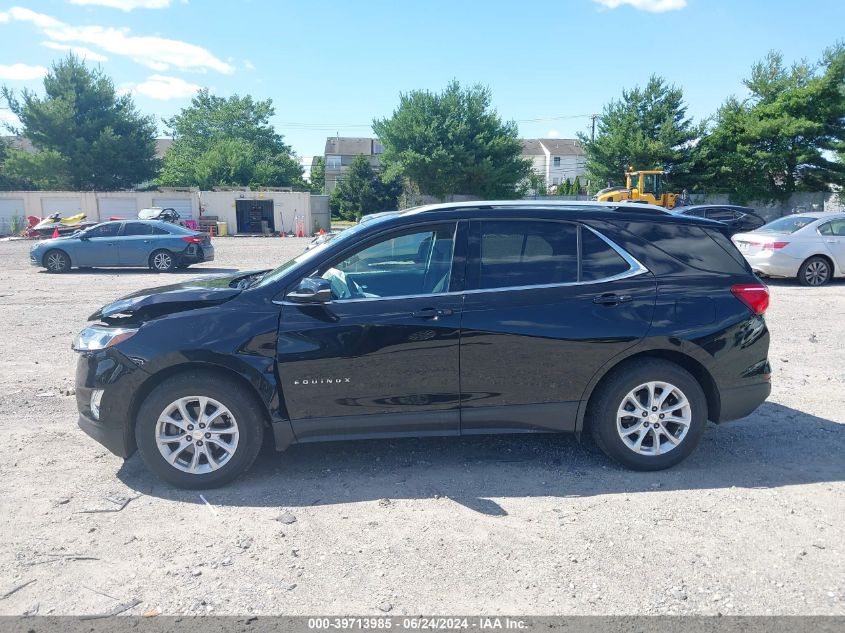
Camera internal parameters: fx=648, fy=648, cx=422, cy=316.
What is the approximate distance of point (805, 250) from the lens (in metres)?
13.7

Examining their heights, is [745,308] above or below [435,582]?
above

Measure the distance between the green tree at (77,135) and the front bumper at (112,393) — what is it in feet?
144

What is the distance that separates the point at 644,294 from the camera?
454cm

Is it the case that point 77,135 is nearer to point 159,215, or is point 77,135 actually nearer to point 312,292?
point 159,215

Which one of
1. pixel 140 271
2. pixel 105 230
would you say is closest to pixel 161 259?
pixel 140 271

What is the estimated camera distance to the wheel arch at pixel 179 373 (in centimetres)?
425

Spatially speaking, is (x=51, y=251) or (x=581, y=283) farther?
(x=51, y=251)

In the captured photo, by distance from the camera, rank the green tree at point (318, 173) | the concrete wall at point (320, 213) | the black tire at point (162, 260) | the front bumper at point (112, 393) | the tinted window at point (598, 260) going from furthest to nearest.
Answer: the green tree at point (318, 173), the concrete wall at point (320, 213), the black tire at point (162, 260), the tinted window at point (598, 260), the front bumper at point (112, 393)

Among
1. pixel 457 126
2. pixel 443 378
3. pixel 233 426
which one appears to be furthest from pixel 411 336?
pixel 457 126

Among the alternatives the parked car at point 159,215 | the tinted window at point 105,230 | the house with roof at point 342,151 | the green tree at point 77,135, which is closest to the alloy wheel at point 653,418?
the tinted window at point 105,230

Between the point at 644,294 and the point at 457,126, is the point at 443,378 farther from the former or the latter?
the point at 457,126

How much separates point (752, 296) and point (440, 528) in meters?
2.80

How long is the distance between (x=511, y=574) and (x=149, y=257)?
17.1 meters

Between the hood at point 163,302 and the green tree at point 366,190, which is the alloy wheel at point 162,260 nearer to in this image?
the hood at point 163,302
